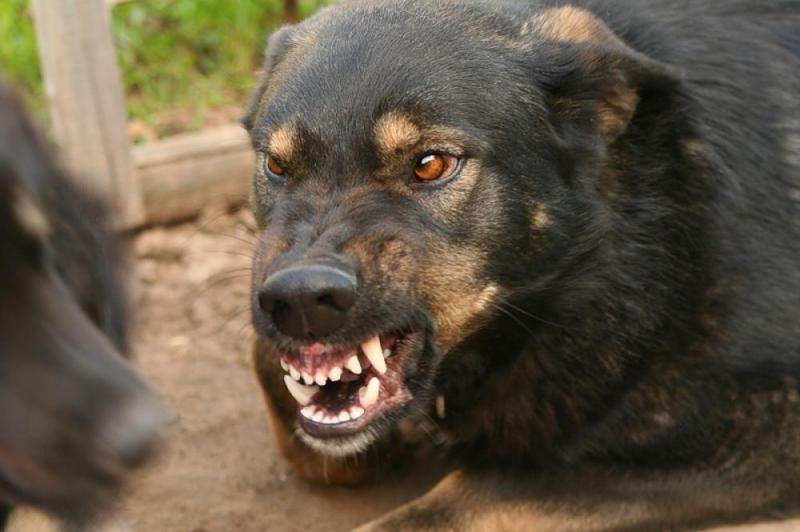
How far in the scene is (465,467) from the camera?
4.56 meters

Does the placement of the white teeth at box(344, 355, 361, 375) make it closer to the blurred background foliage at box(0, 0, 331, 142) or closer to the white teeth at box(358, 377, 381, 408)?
the white teeth at box(358, 377, 381, 408)

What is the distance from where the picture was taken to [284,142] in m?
4.09

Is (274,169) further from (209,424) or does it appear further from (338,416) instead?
(209,424)

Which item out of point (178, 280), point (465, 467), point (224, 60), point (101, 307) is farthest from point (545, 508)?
point (224, 60)

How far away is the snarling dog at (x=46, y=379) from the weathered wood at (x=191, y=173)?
343 cm

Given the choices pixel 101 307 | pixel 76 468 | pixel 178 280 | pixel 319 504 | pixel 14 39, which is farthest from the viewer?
pixel 14 39

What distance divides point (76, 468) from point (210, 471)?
208 cm

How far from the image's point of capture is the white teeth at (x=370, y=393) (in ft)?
13.1

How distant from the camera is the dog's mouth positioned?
399cm

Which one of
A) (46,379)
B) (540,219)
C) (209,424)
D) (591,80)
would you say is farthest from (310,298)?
(209,424)

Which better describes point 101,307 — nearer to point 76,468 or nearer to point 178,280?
point 76,468

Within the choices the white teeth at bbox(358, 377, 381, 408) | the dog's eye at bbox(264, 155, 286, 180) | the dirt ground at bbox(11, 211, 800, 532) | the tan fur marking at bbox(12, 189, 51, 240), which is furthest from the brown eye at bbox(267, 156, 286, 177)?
the tan fur marking at bbox(12, 189, 51, 240)

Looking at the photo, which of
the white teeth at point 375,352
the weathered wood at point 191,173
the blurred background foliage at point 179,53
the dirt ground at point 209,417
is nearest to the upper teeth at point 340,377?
the white teeth at point 375,352

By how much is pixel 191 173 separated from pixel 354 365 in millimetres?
2879
